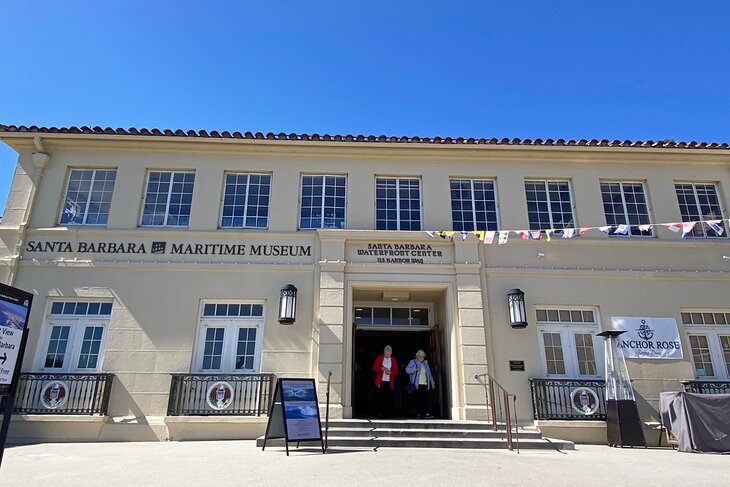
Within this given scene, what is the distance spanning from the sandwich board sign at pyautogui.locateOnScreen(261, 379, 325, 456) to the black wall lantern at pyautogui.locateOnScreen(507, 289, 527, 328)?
455cm

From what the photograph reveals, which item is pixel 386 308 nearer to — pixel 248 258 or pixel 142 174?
pixel 248 258

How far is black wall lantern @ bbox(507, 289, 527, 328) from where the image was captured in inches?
400

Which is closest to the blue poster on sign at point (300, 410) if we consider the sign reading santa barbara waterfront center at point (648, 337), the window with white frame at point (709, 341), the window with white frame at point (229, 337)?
the window with white frame at point (229, 337)

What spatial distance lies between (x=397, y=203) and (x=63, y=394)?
26.0ft

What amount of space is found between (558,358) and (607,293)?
5.95 feet

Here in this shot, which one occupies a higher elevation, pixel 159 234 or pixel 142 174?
pixel 142 174

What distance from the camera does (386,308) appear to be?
12.0 meters

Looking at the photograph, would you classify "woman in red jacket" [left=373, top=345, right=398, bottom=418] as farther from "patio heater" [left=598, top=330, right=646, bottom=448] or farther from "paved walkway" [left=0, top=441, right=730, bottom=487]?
"patio heater" [left=598, top=330, right=646, bottom=448]

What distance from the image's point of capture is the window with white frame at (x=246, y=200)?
11.2 meters

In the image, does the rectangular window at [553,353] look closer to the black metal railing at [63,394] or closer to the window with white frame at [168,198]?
the window with white frame at [168,198]

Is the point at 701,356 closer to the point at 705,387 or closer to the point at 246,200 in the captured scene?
the point at 705,387

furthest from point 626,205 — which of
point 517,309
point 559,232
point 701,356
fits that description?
point 517,309

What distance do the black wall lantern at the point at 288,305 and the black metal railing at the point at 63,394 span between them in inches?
140

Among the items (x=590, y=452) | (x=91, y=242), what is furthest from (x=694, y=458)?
(x=91, y=242)
